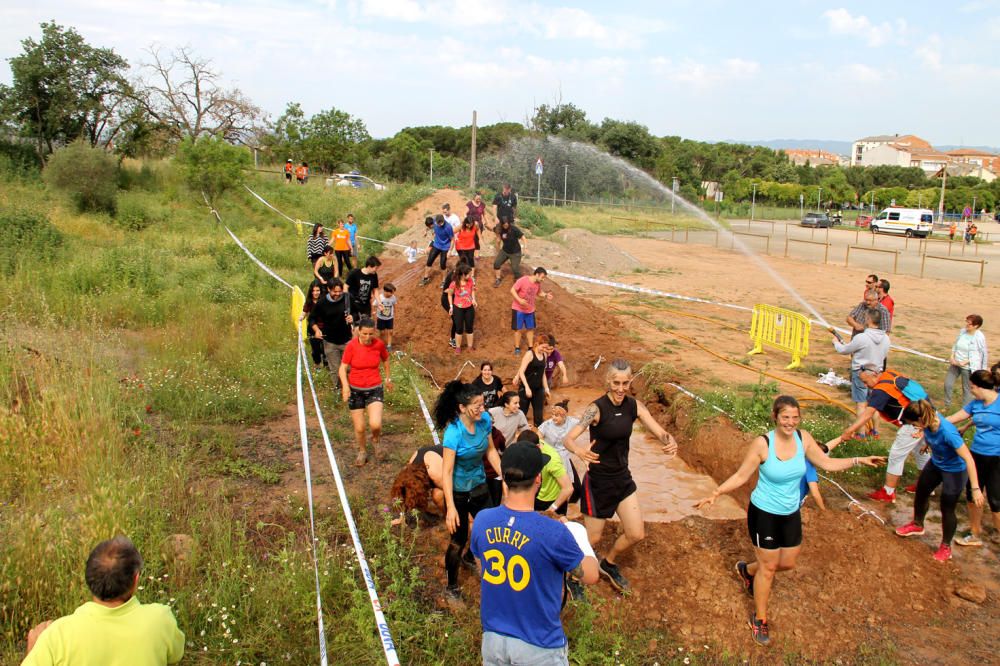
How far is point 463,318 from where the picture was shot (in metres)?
12.2

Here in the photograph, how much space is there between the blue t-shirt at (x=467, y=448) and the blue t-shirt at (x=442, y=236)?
936 cm

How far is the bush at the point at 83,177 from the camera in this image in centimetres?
2389

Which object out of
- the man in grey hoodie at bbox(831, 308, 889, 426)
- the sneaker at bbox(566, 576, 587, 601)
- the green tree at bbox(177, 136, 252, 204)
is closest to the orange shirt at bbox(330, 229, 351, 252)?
the man in grey hoodie at bbox(831, 308, 889, 426)

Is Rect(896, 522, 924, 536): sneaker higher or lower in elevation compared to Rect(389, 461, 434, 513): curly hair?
lower

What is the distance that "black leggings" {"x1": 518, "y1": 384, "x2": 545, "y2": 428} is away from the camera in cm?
859

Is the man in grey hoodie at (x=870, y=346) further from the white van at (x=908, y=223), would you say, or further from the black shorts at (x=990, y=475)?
the white van at (x=908, y=223)

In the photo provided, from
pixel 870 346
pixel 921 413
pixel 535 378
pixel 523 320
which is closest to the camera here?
pixel 921 413

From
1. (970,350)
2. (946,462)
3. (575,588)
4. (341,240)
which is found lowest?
(575,588)

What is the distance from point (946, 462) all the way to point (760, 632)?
8.16 ft

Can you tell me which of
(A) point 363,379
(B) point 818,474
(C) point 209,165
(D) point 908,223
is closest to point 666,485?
(B) point 818,474

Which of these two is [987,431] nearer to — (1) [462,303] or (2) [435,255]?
(1) [462,303]

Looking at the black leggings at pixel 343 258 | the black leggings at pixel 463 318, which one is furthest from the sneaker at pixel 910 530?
the black leggings at pixel 343 258

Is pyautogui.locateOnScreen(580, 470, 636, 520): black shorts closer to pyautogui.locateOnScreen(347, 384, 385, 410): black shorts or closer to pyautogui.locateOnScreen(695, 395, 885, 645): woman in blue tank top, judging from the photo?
pyautogui.locateOnScreen(695, 395, 885, 645): woman in blue tank top

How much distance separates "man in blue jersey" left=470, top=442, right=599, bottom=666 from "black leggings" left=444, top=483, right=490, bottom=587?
1.99m
